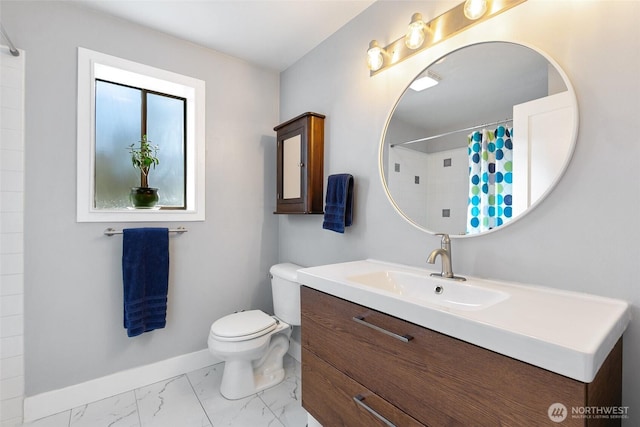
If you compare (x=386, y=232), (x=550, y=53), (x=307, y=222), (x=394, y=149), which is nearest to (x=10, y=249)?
(x=307, y=222)

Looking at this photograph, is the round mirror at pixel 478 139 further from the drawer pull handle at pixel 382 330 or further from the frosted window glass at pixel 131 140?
the frosted window glass at pixel 131 140

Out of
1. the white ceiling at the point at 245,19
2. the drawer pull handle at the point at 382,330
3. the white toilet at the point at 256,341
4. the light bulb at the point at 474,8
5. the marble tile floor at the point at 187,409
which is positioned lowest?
the marble tile floor at the point at 187,409

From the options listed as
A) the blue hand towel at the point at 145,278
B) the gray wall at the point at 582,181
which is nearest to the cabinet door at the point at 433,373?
the gray wall at the point at 582,181

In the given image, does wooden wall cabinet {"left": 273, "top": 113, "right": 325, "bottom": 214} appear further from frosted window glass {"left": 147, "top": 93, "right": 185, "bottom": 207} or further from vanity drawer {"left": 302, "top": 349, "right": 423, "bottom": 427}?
vanity drawer {"left": 302, "top": 349, "right": 423, "bottom": 427}

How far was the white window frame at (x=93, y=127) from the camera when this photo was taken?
1787 millimetres

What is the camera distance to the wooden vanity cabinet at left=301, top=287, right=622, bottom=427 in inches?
26.9

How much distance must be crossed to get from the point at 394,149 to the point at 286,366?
1.73 meters

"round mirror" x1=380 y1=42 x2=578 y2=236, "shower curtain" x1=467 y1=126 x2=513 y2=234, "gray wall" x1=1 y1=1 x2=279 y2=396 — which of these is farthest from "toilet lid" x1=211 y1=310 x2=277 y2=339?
"shower curtain" x1=467 y1=126 x2=513 y2=234

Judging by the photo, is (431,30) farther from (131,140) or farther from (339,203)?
(131,140)

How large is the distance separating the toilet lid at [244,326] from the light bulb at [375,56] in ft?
5.46

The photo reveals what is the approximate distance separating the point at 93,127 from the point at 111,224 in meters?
0.60

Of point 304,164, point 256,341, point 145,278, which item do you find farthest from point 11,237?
point 304,164

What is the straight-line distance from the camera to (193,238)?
219 centimetres

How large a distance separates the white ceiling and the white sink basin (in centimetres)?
156
